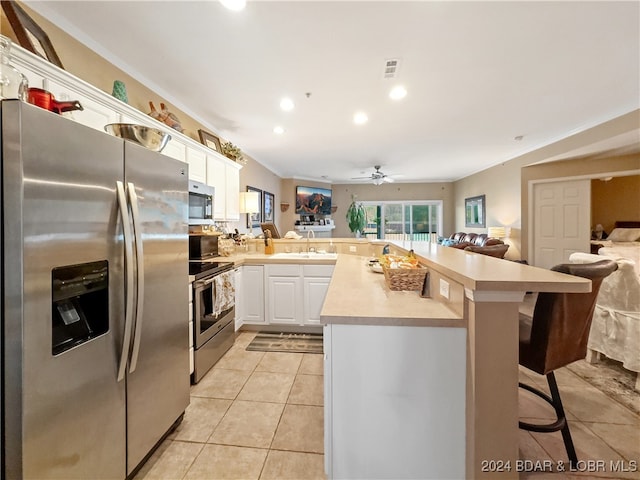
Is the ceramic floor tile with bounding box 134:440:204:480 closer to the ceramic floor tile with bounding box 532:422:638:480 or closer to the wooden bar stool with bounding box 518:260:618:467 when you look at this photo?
the wooden bar stool with bounding box 518:260:618:467

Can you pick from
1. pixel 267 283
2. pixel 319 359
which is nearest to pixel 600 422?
pixel 319 359

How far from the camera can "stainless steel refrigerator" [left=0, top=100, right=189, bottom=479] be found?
88 cm

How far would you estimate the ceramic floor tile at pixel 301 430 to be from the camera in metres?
1.60

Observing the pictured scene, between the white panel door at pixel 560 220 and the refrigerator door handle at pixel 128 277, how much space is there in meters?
6.51

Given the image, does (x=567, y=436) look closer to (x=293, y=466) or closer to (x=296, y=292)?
(x=293, y=466)

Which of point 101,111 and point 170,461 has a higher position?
point 101,111

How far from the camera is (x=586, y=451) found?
1.54 metres

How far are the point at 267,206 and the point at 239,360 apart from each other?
398 centimetres

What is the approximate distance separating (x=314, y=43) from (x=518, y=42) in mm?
1550

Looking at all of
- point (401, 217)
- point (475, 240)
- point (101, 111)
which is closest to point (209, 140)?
point (101, 111)

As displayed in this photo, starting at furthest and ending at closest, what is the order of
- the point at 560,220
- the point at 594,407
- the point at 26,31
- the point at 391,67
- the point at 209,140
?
the point at 560,220 → the point at 209,140 → the point at 391,67 → the point at 594,407 → the point at 26,31

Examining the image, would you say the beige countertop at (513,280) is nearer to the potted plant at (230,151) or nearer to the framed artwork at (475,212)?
the potted plant at (230,151)

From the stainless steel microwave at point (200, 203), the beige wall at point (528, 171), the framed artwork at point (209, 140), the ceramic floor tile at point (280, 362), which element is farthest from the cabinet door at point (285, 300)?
the beige wall at point (528, 171)

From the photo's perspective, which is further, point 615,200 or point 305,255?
point 615,200
